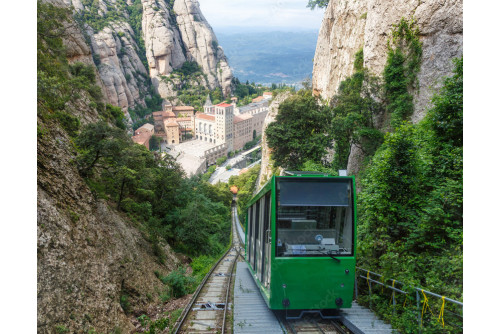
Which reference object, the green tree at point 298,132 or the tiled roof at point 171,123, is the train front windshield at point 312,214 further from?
the tiled roof at point 171,123

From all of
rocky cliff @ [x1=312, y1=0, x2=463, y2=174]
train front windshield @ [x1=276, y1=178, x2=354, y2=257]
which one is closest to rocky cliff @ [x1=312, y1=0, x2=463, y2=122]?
rocky cliff @ [x1=312, y1=0, x2=463, y2=174]

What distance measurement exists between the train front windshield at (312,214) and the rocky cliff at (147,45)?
8646 centimetres

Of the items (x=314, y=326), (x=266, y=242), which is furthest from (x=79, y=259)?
(x=314, y=326)

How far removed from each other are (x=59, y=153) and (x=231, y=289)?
7571 mm

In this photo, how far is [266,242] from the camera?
707 cm

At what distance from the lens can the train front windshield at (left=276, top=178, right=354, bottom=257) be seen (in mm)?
6562

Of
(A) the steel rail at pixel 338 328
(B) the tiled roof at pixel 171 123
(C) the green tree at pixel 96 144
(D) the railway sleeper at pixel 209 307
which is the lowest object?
(D) the railway sleeper at pixel 209 307

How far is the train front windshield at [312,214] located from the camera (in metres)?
6.56

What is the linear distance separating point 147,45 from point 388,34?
116525 millimetres

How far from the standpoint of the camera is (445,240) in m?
6.83

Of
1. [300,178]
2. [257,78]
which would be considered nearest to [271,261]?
[300,178]

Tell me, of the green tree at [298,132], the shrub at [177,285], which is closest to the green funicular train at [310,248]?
the shrub at [177,285]

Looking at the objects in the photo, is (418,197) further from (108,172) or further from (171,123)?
(171,123)

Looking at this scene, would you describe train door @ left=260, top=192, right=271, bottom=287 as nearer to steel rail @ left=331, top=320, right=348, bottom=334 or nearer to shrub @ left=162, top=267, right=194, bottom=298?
steel rail @ left=331, top=320, right=348, bottom=334
